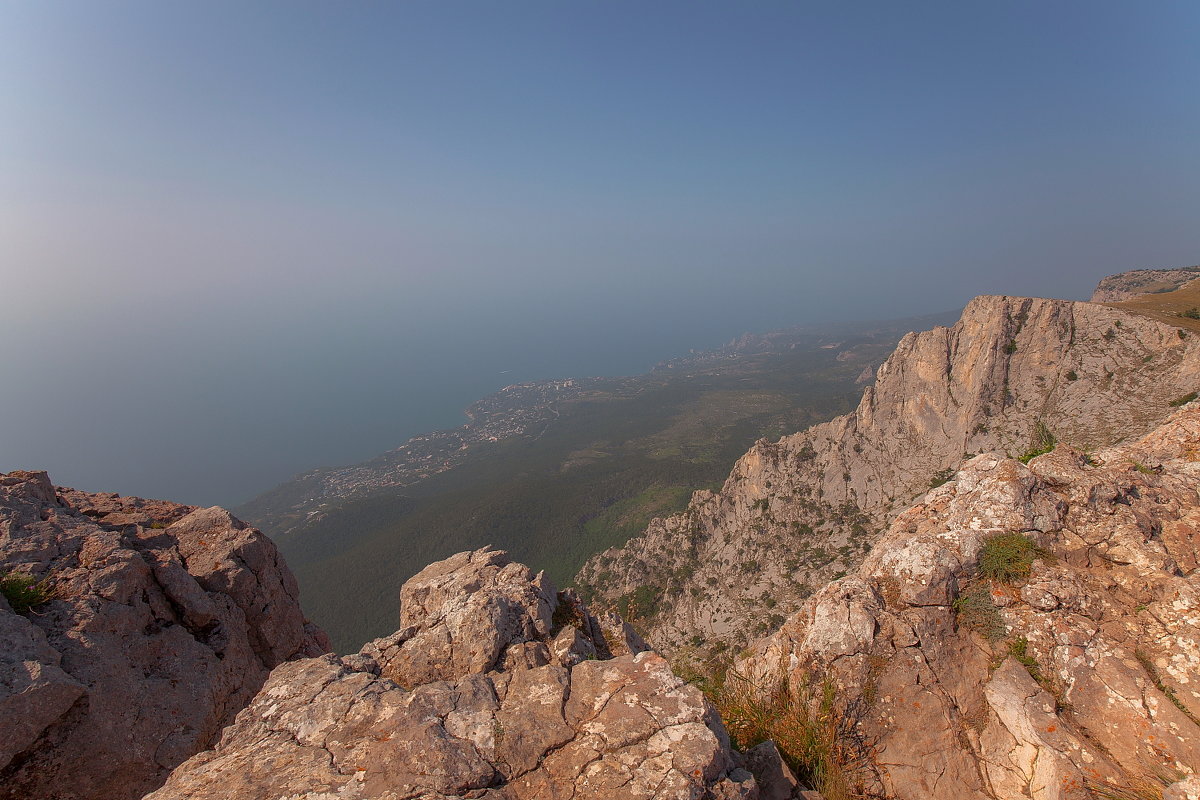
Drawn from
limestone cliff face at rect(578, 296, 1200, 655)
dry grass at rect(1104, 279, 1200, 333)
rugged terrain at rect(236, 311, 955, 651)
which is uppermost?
dry grass at rect(1104, 279, 1200, 333)

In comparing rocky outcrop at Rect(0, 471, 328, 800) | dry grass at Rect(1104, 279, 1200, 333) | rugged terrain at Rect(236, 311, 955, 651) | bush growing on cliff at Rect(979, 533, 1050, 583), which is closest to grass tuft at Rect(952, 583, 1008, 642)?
bush growing on cliff at Rect(979, 533, 1050, 583)

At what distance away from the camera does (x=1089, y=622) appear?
741 cm

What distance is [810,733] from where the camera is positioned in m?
6.99

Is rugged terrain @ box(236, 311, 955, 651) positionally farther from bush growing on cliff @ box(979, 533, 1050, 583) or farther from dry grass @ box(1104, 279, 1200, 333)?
bush growing on cliff @ box(979, 533, 1050, 583)

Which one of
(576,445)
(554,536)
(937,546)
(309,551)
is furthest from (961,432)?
(576,445)

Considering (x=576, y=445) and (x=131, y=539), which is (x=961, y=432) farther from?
(x=576, y=445)

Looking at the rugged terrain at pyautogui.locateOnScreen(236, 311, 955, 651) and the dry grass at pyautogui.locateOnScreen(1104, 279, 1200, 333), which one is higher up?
the dry grass at pyautogui.locateOnScreen(1104, 279, 1200, 333)

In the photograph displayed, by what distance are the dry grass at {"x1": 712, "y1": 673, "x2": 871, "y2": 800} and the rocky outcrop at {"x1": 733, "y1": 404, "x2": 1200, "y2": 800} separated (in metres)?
0.25

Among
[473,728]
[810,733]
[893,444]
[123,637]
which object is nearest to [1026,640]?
[810,733]

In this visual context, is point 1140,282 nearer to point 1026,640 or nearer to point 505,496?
point 1026,640

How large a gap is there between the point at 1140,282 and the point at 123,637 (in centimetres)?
12568

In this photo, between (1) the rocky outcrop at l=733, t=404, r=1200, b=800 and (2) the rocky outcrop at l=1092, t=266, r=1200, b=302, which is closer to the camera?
(1) the rocky outcrop at l=733, t=404, r=1200, b=800

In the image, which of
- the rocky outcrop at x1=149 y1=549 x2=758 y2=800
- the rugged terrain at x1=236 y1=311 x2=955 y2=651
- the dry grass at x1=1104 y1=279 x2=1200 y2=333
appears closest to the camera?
the rocky outcrop at x1=149 y1=549 x2=758 y2=800

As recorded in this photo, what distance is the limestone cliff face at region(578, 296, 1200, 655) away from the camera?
3328 centimetres
